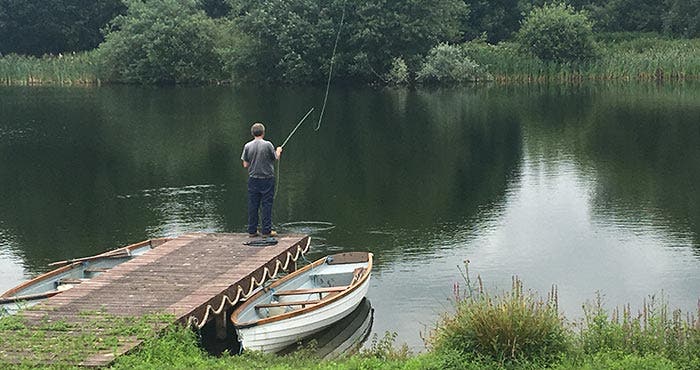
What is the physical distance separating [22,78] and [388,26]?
24.7 meters

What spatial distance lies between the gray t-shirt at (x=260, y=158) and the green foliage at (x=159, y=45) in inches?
1932

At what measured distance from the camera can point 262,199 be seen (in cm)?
1803

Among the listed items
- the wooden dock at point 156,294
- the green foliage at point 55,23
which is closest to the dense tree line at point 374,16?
the green foliage at point 55,23

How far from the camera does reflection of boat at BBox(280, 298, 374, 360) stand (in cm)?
1415

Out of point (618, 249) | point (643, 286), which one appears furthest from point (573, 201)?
point (643, 286)

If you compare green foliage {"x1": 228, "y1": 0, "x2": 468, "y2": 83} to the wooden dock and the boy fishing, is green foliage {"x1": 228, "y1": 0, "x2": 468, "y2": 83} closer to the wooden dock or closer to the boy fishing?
the boy fishing

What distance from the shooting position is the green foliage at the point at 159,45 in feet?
215

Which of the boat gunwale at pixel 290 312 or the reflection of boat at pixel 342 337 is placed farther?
the reflection of boat at pixel 342 337

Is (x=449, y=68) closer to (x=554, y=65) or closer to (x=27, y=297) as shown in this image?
(x=554, y=65)

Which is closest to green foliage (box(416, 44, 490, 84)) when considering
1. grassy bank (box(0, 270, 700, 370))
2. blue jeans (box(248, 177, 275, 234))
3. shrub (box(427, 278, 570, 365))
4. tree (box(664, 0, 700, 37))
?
tree (box(664, 0, 700, 37))

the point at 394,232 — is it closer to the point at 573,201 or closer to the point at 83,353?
the point at 573,201

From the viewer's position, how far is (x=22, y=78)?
65.6 m

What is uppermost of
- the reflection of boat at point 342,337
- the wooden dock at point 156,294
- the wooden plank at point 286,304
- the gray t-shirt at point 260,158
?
the gray t-shirt at point 260,158

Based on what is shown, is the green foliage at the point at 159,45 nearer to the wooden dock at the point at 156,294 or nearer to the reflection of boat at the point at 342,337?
the wooden dock at the point at 156,294
